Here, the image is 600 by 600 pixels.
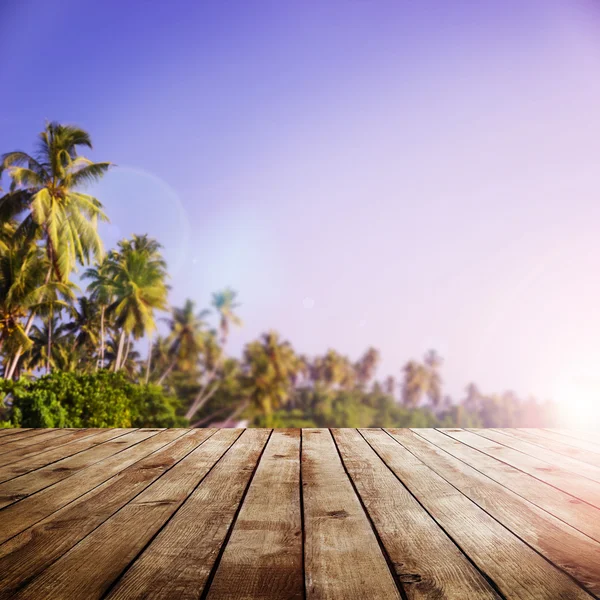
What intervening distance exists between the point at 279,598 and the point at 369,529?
412 mm

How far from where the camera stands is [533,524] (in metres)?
1.25

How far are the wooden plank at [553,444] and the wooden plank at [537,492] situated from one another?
0.47 metres

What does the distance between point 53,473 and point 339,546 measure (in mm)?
1301

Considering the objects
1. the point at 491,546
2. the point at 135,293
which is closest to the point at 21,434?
the point at 491,546

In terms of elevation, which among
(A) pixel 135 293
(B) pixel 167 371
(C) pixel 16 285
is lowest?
(B) pixel 167 371

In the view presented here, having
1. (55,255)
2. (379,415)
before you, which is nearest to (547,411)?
(379,415)

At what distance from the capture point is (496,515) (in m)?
1.31

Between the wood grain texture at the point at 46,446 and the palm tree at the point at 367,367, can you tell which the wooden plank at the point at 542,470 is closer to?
the wood grain texture at the point at 46,446

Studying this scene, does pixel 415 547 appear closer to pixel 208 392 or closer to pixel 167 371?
pixel 167 371

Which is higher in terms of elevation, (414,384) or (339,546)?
(414,384)

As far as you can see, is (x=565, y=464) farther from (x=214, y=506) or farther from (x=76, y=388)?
(x=76, y=388)

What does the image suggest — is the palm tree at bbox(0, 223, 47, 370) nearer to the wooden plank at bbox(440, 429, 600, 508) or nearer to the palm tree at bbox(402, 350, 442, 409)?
the wooden plank at bbox(440, 429, 600, 508)

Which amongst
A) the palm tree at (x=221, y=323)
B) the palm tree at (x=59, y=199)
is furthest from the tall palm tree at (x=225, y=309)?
the palm tree at (x=59, y=199)

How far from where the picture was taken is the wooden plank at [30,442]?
83.6 inches
